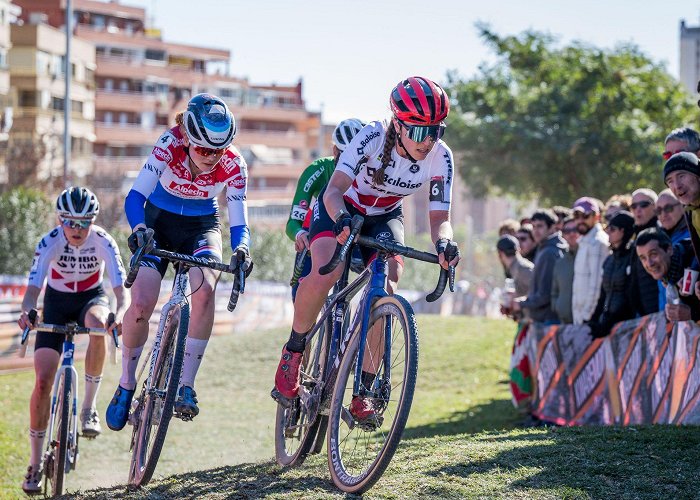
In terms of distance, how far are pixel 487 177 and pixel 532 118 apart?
100 inches

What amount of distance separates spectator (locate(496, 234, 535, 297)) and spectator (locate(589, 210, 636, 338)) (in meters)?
3.93

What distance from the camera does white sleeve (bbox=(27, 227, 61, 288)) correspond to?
9648mm

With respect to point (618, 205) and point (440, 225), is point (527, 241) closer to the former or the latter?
point (618, 205)

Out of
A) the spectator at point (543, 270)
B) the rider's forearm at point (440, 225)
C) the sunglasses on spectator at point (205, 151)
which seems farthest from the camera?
the spectator at point (543, 270)

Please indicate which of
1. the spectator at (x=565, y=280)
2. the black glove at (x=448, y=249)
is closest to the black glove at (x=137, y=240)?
the black glove at (x=448, y=249)

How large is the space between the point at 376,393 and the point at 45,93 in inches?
2679

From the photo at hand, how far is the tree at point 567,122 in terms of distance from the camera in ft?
106

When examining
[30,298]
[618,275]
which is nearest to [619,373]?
[618,275]

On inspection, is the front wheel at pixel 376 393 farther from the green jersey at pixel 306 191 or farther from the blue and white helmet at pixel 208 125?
the green jersey at pixel 306 191

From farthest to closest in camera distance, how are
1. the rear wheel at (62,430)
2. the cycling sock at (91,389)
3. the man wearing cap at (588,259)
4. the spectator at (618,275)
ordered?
the man wearing cap at (588,259), the spectator at (618,275), the cycling sock at (91,389), the rear wheel at (62,430)

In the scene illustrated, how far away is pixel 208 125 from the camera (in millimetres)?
7730

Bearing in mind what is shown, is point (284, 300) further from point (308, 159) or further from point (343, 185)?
point (308, 159)

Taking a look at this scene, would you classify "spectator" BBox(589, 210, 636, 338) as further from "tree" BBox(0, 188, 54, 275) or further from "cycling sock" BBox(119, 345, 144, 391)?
"tree" BBox(0, 188, 54, 275)

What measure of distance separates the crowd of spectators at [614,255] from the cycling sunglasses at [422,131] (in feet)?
8.59
